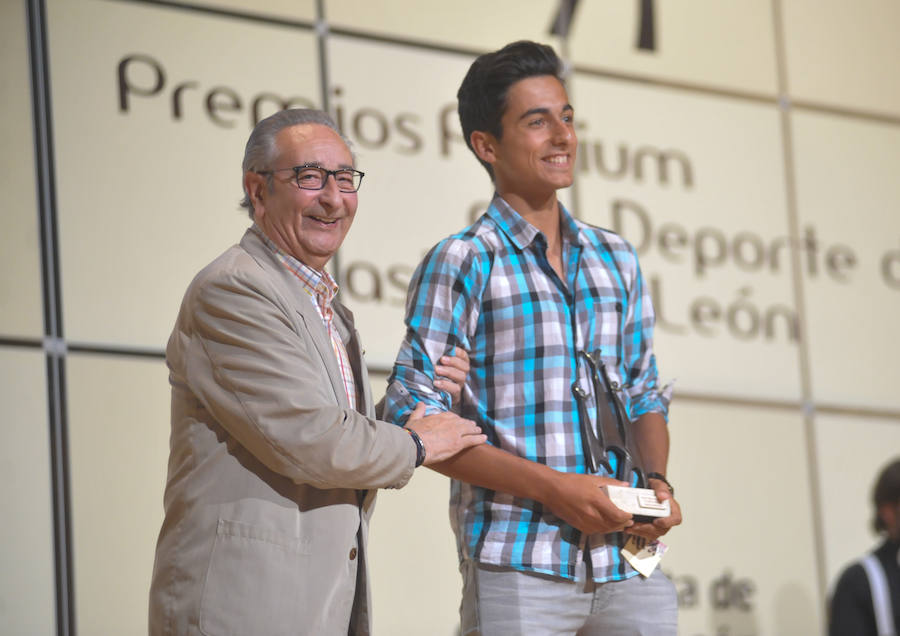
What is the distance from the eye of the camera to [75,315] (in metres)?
3.25

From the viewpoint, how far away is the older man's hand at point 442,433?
2.10 m

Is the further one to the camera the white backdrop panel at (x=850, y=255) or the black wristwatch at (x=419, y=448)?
the white backdrop panel at (x=850, y=255)

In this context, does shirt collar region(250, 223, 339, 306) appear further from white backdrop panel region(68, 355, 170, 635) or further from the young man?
white backdrop panel region(68, 355, 170, 635)

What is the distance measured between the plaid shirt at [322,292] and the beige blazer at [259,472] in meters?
0.11

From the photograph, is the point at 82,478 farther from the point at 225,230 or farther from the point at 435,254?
the point at 435,254

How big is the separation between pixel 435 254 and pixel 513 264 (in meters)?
0.15

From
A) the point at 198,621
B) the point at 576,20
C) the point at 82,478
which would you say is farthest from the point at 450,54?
the point at 198,621

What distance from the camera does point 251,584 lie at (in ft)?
6.17

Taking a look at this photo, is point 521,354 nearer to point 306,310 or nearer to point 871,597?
point 306,310

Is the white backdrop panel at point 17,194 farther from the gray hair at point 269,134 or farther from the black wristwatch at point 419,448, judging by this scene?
the black wristwatch at point 419,448

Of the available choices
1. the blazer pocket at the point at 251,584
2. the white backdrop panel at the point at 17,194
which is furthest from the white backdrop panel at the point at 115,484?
the blazer pocket at the point at 251,584

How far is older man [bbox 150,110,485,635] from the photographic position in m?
1.89

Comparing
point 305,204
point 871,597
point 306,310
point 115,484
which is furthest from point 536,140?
point 871,597

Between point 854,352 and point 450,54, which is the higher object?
point 450,54
